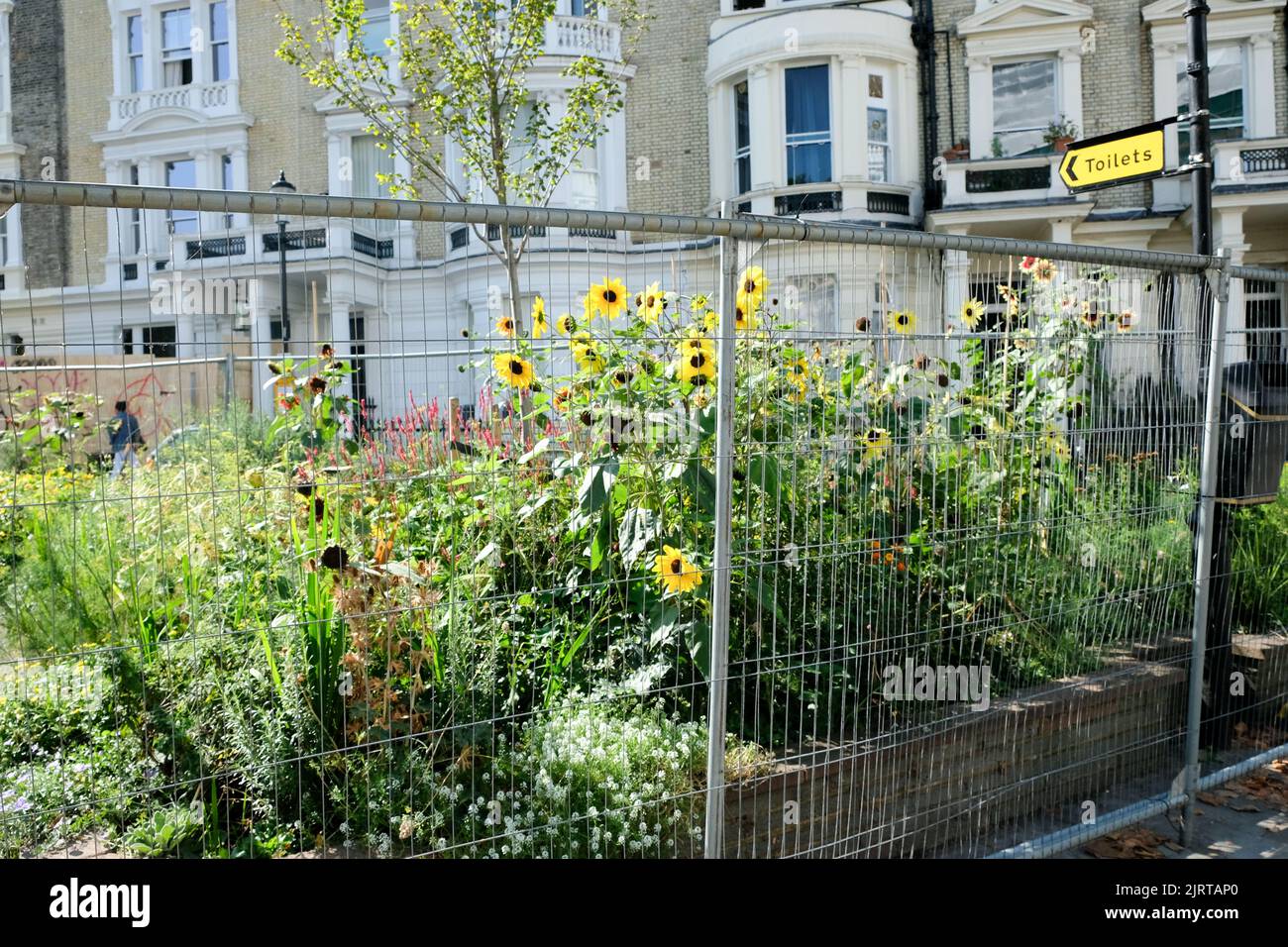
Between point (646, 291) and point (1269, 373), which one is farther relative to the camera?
point (1269, 373)

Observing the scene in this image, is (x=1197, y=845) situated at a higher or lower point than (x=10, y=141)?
lower

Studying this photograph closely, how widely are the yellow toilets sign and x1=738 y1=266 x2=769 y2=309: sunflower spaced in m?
1.90

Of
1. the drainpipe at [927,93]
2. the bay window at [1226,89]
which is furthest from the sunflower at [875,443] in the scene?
the bay window at [1226,89]

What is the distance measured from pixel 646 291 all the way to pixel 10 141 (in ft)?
82.4

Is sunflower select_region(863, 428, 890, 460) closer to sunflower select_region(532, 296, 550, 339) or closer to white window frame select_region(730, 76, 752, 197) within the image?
sunflower select_region(532, 296, 550, 339)

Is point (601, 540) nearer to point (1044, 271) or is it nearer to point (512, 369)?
point (512, 369)

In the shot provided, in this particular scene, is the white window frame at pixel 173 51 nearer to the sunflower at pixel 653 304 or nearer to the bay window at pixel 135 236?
the bay window at pixel 135 236

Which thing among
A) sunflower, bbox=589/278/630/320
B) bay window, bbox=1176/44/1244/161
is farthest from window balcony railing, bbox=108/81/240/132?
sunflower, bbox=589/278/630/320

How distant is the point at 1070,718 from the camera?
13.9 ft

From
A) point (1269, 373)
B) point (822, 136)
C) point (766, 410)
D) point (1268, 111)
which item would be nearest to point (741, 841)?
point (766, 410)

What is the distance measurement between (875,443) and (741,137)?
54.0 ft
